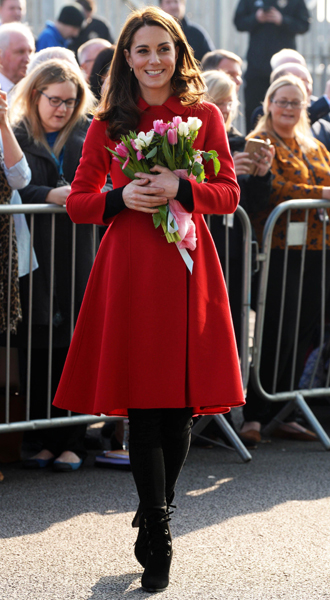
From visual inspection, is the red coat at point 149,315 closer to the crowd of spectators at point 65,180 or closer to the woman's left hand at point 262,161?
the crowd of spectators at point 65,180

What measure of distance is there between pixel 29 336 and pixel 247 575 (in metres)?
1.89

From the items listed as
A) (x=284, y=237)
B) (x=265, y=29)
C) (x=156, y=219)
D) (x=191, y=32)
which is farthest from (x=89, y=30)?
(x=156, y=219)

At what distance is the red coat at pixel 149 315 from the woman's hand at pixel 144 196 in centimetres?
8

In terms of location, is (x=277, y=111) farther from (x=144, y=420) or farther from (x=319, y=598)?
(x=319, y=598)

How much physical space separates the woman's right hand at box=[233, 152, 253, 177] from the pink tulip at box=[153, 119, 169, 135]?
1.99 meters

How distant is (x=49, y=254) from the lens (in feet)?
15.3

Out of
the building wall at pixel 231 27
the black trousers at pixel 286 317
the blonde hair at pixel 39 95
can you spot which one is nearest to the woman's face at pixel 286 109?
the black trousers at pixel 286 317

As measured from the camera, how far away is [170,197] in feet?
10.2

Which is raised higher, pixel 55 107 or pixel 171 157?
pixel 55 107

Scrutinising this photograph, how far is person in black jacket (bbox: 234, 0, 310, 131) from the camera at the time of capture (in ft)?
31.6

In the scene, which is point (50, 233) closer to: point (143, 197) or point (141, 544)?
point (143, 197)

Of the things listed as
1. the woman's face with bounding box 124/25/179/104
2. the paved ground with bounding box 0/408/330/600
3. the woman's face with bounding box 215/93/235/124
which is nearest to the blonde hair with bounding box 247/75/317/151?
the woman's face with bounding box 215/93/235/124

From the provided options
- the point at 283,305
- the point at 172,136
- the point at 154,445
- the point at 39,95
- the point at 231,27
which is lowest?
the point at 154,445

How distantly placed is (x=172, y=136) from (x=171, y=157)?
85 mm
